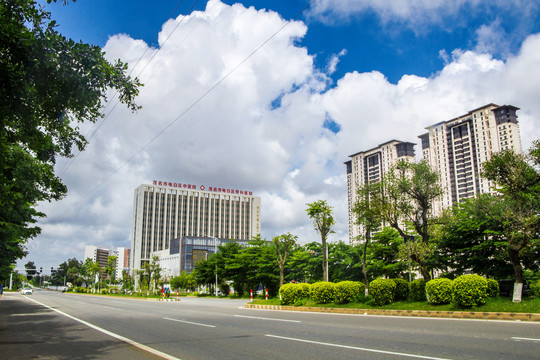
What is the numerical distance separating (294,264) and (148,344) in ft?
122

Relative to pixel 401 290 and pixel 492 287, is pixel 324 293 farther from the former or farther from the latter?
pixel 492 287

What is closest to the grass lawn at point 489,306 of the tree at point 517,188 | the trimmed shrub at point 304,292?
the tree at point 517,188

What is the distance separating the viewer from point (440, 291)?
16.7 metres

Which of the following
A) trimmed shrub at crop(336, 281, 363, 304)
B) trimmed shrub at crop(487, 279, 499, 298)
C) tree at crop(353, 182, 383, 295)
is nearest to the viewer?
trimmed shrub at crop(487, 279, 499, 298)

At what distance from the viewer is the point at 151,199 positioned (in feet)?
475

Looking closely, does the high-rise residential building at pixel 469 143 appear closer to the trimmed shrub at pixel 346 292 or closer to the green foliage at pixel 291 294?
A: the green foliage at pixel 291 294

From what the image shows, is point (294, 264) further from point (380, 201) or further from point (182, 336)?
point (182, 336)

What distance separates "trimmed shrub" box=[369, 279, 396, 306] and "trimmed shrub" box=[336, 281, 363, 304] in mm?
2226

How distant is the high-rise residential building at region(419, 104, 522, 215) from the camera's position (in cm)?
10150

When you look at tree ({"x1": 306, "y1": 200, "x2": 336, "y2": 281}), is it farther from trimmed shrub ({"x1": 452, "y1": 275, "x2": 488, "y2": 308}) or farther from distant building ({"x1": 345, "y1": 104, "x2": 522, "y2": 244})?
distant building ({"x1": 345, "y1": 104, "x2": 522, "y2": 244})

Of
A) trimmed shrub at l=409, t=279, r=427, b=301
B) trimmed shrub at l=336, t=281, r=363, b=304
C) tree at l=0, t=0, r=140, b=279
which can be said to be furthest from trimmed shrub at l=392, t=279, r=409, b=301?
tree at l=0, t=0, r=140, b=279

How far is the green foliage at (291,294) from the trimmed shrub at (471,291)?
10.8 metres

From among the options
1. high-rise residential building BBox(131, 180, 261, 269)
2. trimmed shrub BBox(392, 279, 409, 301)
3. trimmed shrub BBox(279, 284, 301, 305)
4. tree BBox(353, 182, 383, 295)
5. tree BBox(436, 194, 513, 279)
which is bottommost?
trimmed shrub BBox(279, 284, 301, 305)

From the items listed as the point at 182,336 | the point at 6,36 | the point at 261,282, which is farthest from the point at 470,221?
the point at 261,282
